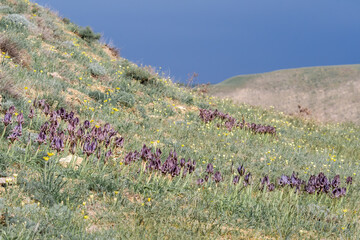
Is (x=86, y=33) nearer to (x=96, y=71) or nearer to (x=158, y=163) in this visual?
(x=96, y=71)

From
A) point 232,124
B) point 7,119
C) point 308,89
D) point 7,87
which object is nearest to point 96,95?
point 7,87

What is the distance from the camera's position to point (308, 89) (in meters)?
39.4

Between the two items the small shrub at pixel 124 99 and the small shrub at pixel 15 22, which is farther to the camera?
the small shrub at pixel 15 22

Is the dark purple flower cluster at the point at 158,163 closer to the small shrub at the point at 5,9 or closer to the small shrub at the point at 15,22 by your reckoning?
the small shrub at the point at 15,22

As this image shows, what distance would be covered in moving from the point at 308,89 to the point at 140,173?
1454 inches

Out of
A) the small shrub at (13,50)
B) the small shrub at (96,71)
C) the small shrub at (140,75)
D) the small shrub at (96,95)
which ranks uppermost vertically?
the small shrub at (140,75)

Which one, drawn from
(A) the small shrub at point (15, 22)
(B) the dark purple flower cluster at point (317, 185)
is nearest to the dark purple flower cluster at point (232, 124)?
(B) the dark purple flower cluster at point (317, 185)

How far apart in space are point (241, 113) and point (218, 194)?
9.75 m

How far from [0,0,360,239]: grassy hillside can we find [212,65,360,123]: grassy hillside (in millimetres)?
21049

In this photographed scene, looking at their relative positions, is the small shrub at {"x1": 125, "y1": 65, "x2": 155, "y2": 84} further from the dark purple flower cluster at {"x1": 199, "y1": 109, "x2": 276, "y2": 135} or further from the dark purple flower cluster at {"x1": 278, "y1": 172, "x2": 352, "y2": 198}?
the dark purple flower cluster at {"x1": 278, "y1": 172, "x2": 352, "y2": 198}

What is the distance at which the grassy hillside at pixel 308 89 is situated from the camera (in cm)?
3322

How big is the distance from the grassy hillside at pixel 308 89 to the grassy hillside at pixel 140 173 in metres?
21.0

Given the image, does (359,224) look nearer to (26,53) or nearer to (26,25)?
(26,53)

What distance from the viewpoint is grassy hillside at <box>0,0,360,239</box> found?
418 cm
